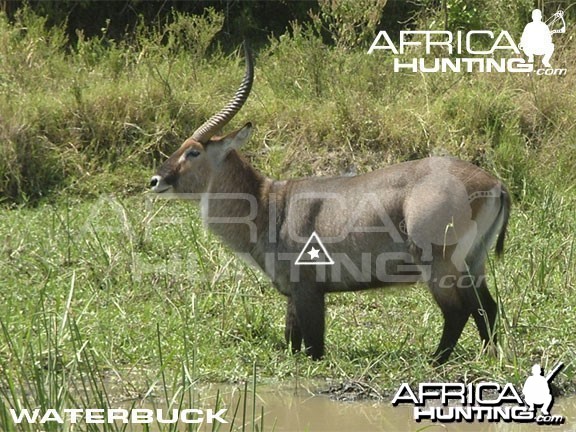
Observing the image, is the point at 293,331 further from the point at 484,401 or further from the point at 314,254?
the point at 484,401

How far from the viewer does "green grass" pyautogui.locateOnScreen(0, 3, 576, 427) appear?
19.6 feet

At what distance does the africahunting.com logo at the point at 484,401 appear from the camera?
534cm

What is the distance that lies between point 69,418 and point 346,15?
20.7ft

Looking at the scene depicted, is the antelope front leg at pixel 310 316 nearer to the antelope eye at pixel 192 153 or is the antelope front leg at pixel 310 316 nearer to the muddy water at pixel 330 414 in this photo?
the muddy water at pixel 330 414

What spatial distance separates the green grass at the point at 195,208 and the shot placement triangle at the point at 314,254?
42 cm

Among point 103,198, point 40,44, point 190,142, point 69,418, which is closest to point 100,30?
point 40,44

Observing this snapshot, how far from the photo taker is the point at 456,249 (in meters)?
5.85

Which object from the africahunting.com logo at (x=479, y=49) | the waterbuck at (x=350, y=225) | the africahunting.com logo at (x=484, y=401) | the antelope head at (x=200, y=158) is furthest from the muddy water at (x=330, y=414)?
the africahunting.com logo at (x=479, y=49)

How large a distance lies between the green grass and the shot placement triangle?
423mm

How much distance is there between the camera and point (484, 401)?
5492mm

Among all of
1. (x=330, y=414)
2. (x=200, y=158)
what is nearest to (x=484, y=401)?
(x=330, y=414)

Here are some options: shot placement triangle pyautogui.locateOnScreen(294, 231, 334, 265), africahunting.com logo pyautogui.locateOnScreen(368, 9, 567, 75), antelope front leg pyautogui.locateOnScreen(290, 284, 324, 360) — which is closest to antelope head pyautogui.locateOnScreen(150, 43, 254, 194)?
shot placement triangle pyautogui.locateOnScreen(294, 231, 334, 265)

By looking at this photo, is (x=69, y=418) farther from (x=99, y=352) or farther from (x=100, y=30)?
(x=100, y=30)

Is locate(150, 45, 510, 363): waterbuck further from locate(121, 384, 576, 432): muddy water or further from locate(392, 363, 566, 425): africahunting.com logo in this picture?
locate(121, 384, 576, 432): muddy water
